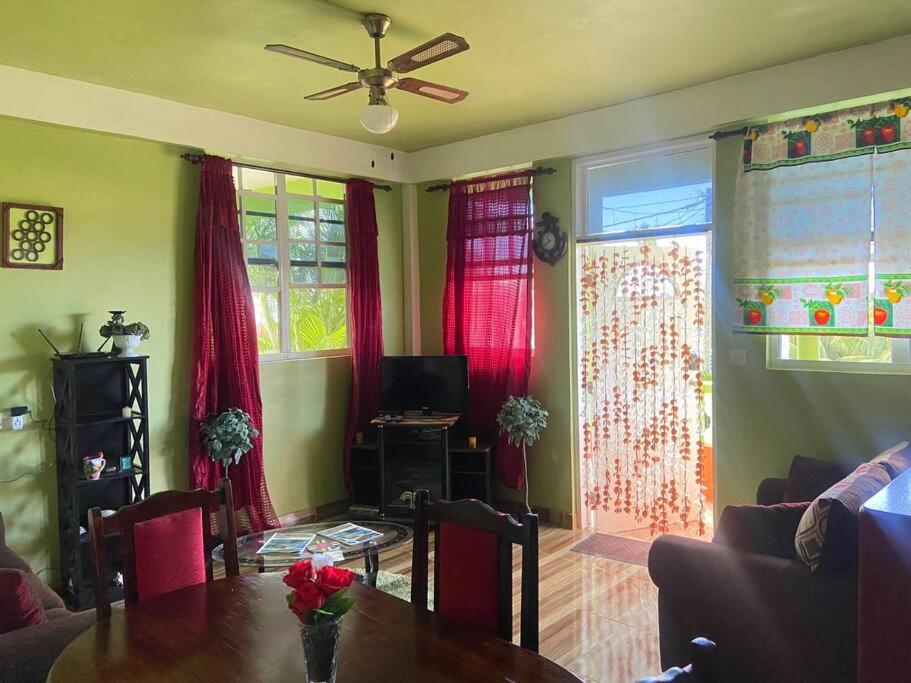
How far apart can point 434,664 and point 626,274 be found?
3491mm

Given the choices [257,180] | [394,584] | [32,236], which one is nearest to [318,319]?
[257,180]

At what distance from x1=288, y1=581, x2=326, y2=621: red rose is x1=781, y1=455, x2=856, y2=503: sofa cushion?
2.87 m

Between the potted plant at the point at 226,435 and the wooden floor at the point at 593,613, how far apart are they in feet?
3.50

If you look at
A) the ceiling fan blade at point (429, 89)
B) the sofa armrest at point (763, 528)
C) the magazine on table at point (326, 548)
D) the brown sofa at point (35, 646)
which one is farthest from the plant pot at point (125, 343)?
the sofa armrest at point (763, 528)

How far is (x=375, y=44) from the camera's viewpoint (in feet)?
10.3

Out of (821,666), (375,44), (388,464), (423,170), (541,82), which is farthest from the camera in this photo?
(423,170)

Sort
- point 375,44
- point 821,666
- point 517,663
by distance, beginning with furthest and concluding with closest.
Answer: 1. point 375,44
2. point 821,666
3. point 517,663

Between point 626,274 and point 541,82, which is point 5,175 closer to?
point 541,82

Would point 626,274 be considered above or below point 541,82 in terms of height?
below


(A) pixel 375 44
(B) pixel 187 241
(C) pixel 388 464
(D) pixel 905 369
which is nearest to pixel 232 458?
(C) pixel 388 464

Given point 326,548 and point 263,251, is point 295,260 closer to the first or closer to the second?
point 263,251

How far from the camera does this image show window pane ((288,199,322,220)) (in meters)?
4.96

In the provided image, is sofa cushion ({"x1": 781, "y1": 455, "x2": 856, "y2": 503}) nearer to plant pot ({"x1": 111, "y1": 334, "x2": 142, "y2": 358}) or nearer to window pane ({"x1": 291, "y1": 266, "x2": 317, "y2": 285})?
window pane ({"x1": 291, "y1": 266, "x2": 317, "y2": 285})

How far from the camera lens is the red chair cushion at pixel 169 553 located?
214cm
